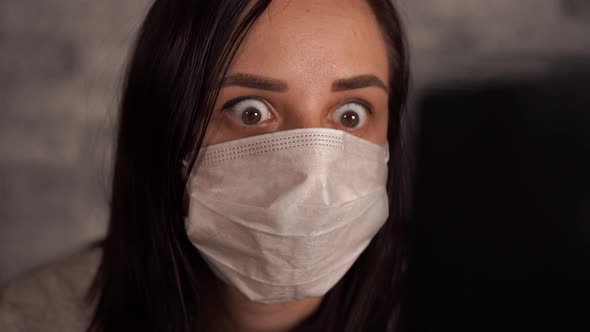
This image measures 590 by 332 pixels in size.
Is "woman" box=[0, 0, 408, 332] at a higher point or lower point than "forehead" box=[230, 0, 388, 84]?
lower

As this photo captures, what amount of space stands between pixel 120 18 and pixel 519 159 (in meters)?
1.18

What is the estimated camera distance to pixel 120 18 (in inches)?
65.8

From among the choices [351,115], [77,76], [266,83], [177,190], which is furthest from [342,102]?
[77,76]

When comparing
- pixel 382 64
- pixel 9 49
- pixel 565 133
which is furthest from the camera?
pixel 9 49

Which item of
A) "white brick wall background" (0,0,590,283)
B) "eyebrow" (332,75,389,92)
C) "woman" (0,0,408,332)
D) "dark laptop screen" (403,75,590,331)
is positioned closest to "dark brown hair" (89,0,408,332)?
"woman" (0,0,408,332)

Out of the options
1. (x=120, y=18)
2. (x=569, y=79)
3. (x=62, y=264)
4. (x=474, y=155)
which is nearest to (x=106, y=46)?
(x=120, y=18)

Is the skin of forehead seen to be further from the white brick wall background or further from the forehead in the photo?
the white brick wall background

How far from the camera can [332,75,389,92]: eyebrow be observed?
3.01 feet

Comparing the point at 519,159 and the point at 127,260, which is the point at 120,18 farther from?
the point at 519,159

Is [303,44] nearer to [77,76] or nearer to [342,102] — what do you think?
[342,102]

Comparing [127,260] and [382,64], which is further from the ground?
[382,64]

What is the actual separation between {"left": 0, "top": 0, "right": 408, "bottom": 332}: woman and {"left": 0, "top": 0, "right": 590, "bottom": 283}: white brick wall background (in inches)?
23.7

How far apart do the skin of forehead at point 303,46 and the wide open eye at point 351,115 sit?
0.07 meters

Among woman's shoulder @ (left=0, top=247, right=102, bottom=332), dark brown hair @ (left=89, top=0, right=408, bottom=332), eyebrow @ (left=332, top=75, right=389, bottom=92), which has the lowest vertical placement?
woman's shoulder @ (left=0, top=247, right=102, bottom=332)
